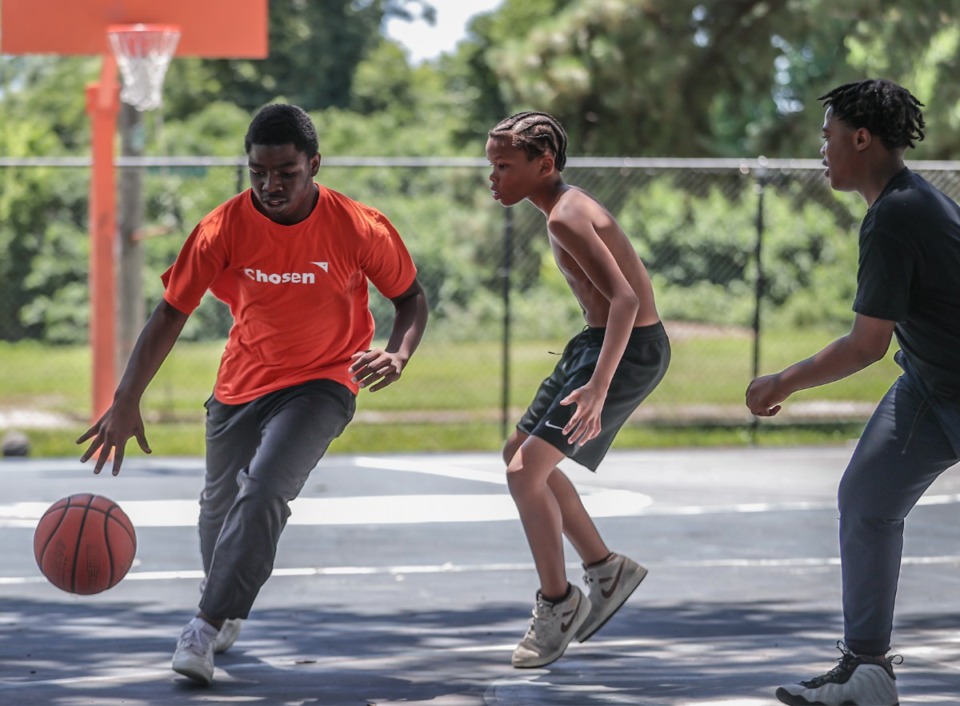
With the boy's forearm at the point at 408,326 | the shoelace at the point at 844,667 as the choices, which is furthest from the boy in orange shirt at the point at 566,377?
the shoelace at the point at 844,667

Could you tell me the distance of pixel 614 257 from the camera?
18.9 ft

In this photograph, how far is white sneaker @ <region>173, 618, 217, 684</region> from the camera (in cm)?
A: 545

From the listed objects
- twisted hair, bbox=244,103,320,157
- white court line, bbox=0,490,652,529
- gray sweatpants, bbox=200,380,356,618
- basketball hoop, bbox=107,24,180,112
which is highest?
basketball hoop, bbox=107,24,180,112

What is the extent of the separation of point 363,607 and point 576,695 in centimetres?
188

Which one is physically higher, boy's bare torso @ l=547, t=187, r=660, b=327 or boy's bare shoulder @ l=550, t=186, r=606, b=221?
boy's bare shoulder @ l=550, t=186, r=606, b=221

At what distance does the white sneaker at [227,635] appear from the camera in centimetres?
608

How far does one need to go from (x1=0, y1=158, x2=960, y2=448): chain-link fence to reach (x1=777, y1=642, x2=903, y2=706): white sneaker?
10326mm

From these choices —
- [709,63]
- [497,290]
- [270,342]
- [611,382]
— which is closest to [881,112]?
[611,382]

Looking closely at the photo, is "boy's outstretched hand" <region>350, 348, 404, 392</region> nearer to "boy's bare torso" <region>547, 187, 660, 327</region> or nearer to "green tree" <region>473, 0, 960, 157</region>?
"boy's bare torso" <region>547, 187, 660, 327</region>

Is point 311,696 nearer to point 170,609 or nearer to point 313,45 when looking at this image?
point 170,609

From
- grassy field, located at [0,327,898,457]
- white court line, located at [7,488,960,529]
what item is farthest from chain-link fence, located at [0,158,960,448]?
white court line, located at [7,488,960,529]

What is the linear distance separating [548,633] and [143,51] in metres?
8.01

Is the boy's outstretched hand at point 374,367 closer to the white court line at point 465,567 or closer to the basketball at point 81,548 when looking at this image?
the basketball at point 81,548

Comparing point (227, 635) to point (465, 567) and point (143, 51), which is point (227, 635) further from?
point (143, 51)
